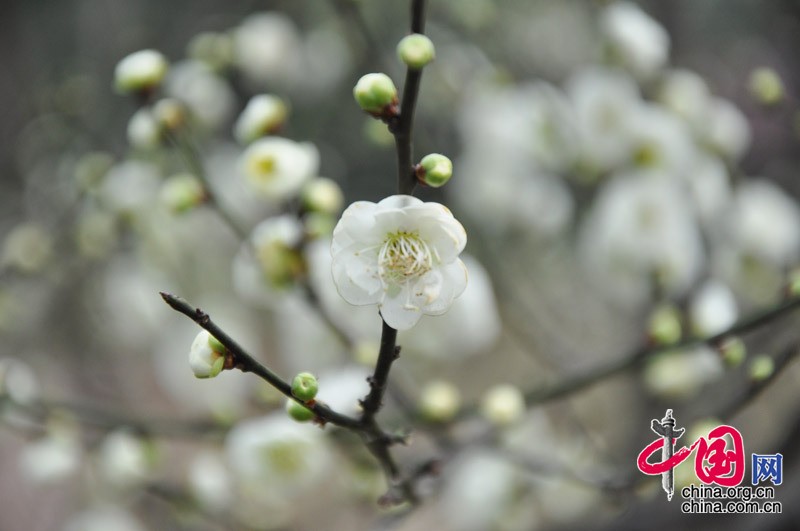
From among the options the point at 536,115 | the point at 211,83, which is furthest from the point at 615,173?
the point at 211,83

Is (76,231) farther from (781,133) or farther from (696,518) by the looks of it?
(781,133)

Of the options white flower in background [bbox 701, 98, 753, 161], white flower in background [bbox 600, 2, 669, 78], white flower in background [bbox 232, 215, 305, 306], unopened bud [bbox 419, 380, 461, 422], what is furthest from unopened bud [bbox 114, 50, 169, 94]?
white flower in background [bbox 701, 98, 753, 161]

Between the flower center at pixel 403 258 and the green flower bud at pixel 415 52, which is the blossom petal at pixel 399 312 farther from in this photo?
the green flower bud at pixel 415 52

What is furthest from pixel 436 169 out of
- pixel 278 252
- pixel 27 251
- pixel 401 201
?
pixel 27 251

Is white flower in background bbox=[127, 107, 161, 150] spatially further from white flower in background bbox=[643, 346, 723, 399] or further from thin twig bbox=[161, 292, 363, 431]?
white flower in background bbox=[643, 346, 723, 399]

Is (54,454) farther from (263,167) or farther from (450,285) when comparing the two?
(450,285)

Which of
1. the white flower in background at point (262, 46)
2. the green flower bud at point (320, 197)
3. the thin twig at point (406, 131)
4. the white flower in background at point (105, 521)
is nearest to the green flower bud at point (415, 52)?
the thin twig at point (406, 131)
